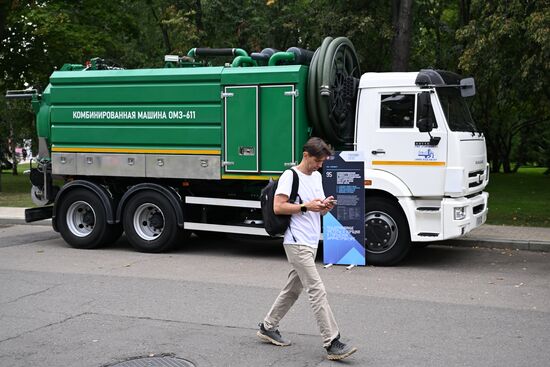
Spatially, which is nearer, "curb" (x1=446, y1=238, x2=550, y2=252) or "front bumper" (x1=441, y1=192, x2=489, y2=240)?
"front bumper" (x1=441, y1=192, x2=489, y2=240)

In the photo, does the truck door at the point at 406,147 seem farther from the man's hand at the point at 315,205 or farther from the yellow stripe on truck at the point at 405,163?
the man's hand at the point at 315,205

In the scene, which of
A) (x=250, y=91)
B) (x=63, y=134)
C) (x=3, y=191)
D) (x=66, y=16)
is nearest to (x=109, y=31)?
(x=66, y=16)

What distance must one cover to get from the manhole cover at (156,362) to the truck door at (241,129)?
207 inches

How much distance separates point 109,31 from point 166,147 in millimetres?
18558

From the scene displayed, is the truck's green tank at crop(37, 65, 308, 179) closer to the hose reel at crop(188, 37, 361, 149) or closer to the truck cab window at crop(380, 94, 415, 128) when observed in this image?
the hose reel at crop(188, 37, 361, 149)

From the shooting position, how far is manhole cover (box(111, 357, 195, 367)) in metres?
5.73

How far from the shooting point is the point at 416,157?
10102 mm

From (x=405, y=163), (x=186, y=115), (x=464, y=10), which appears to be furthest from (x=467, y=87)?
(x=464, y=10)

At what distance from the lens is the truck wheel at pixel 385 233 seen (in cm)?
1029

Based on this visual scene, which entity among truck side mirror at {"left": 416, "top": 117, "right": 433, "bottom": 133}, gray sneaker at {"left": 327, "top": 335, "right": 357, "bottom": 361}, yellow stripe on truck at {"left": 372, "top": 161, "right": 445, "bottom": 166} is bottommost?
gray sneaker at {"left": 327, "top": 335, "right": 357, "bottom": 361}

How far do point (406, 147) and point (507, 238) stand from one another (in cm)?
329

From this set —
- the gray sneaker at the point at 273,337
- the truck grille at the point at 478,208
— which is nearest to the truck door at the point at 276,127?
the truck grille at the point at 478,208

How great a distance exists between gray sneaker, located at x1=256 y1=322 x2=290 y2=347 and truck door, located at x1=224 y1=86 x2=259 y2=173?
15.7ft

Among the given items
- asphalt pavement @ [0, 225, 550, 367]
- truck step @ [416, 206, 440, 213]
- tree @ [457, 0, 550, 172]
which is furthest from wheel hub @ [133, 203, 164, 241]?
tree @ [457, 0, 550, 172]
